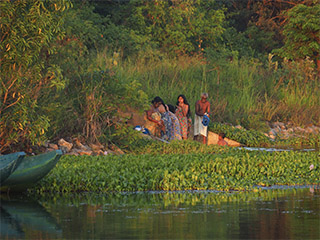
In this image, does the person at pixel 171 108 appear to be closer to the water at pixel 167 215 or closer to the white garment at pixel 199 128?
the white garment at pixel 199 128

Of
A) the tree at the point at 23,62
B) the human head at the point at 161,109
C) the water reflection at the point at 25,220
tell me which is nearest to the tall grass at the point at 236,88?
the human head at the point at 161,109

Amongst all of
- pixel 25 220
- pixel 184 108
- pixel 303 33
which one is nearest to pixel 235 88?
pixel 184 108

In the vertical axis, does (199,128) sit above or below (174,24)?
below

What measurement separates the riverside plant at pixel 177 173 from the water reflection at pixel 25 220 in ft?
4.03

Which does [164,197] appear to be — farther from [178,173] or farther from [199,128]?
[199,128]

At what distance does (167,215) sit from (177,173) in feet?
11.4

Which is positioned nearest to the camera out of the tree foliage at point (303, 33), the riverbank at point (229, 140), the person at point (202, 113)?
the riverbank at point (229, 140)

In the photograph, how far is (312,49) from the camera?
3759 centimetres

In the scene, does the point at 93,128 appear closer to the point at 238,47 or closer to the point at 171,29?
the point at 171,29

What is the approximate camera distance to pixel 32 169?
11984 mm

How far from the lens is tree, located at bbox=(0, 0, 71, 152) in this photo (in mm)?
16234

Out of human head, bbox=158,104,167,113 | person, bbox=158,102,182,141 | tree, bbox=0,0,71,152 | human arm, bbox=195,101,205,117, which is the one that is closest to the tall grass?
human head, bbox=158,104,167,113

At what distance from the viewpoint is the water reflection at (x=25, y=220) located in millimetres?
8820

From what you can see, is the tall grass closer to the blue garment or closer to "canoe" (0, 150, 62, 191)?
the blue garment
